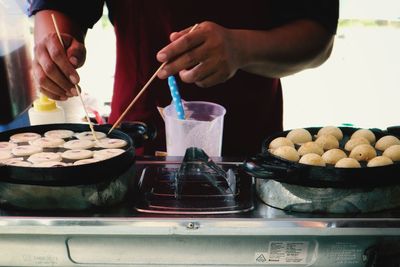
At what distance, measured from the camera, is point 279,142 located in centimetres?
112

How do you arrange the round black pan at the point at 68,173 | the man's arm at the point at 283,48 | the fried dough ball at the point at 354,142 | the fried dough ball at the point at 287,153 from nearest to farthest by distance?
1. the round black pan at the point at 68,173
2. the fried dough ball at the point at 287,153
3. the fried dough ball at the point at 354,142
4. the man's arm at the point at 283,48

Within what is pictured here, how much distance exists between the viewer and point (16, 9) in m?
2.16

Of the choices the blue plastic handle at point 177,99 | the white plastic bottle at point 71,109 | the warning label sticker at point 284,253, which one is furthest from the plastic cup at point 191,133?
the white plastic bottle at point 71,109

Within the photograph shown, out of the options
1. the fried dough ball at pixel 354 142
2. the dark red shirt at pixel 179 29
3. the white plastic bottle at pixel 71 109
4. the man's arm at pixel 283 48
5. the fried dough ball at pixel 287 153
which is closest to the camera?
the fried dough ball at pixel 287 153

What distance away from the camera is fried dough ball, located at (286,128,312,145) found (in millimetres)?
1192

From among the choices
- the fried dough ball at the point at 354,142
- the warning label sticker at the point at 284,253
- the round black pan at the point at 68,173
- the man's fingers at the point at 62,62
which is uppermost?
the man's fingers at the point at 62,62

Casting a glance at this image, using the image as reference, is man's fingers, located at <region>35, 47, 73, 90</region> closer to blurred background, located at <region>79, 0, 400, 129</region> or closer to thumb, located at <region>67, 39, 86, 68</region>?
thumb, located at <region>67, 39, 86, 68</region>

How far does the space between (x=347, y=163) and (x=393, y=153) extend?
0.47 feet

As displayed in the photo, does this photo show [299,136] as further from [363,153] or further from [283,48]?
[283,48]

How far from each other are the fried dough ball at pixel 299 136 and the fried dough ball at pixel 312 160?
0.16 metres

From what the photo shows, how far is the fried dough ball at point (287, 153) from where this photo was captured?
41.1 inches

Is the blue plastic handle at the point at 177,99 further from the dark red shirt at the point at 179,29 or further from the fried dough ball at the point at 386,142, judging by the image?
the fried dough ball at the point at 386,142

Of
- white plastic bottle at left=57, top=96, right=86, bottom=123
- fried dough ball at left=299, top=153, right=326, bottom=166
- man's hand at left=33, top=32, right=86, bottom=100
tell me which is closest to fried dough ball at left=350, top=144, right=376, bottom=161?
fried dough ball at left=299, top=153, right=326, bottom=166

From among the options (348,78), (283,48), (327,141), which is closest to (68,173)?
(327,141)
